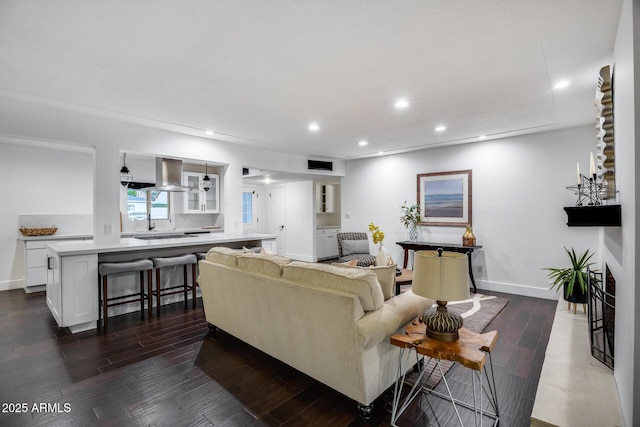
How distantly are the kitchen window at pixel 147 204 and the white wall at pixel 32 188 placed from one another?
748 mm

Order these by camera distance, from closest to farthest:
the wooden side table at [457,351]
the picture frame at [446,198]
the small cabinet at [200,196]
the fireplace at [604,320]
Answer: the wooden side table at [457,351] < the fireplace at [604,320] < the picture frame at [446,198] < the small cabinet at [200,196]

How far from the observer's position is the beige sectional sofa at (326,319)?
197 cm

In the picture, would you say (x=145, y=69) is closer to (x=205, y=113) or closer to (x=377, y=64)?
(x=205, y=113)

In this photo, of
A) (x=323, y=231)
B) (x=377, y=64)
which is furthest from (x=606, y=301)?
(x=323, y=231)

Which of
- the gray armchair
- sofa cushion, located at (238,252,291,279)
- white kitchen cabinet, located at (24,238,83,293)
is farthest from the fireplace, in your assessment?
white kitchen cabinet, located at (24,238,83,293)

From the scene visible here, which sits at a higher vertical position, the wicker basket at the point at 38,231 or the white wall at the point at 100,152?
the white wall at the point at 100,152

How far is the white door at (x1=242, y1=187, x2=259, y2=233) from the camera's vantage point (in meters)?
9.27

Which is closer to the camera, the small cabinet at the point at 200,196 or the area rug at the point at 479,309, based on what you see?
the area rug at the point at 479,309

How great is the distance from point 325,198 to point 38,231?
6085 mm

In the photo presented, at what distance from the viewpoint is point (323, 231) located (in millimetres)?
8359

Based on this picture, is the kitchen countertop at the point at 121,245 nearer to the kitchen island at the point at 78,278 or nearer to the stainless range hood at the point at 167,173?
the kitchen island at the point at 78,278

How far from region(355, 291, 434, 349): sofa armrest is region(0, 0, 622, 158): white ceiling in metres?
1.86

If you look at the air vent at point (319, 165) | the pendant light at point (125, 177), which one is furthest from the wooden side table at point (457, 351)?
the pendant light at point (125, 177)

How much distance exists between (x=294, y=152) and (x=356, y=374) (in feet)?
16.2
